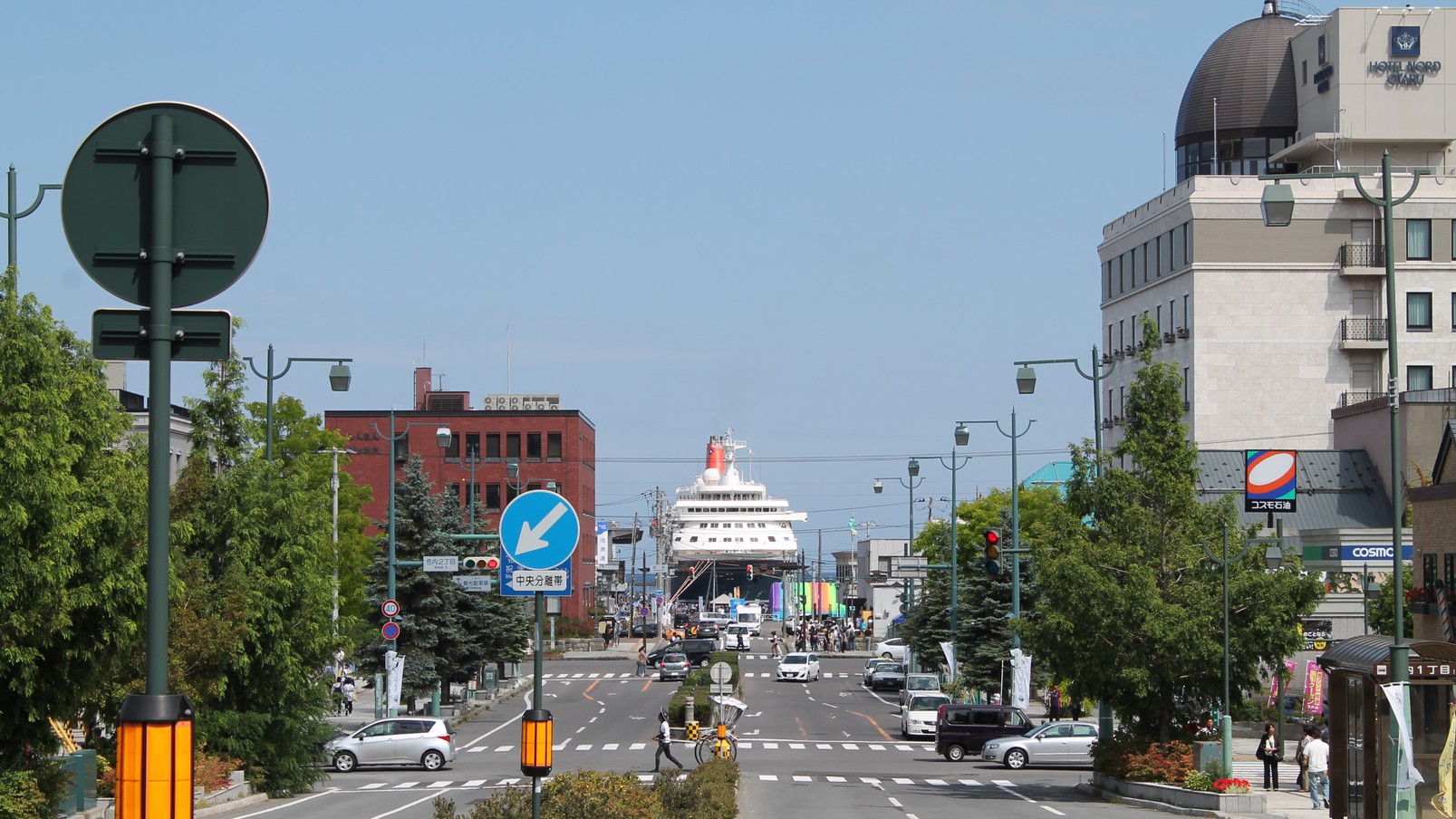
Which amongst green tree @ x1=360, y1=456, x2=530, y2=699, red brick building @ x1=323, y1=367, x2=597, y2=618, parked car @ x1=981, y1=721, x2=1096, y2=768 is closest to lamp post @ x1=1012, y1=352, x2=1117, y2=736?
parked car @ x1=981, y1=721, x2=1096, y2=768

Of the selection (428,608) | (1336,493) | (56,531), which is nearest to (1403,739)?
(56,531)

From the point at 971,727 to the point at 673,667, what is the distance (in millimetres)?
32666

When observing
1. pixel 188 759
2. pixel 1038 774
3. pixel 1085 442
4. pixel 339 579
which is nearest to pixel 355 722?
pixel 339 579

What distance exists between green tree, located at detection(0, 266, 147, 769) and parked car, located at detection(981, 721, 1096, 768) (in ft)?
86.6

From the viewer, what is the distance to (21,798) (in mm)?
20031

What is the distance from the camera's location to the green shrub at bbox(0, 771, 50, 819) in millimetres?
19750

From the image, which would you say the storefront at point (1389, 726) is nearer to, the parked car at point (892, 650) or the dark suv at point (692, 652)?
the dark suv at point (692, 652)

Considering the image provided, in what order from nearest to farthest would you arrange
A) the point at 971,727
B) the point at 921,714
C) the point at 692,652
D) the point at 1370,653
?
the point at 1370,653 < the point at 971,727 < the point at 921,714 < the point at 692,652

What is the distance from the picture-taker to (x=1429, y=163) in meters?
72.1

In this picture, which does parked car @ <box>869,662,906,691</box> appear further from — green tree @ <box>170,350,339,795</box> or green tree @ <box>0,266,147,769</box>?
green tree @ <box>0,266,147,769</box>

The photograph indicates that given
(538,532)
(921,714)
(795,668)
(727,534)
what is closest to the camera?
(538,532)

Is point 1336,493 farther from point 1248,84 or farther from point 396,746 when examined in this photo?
point 396,746

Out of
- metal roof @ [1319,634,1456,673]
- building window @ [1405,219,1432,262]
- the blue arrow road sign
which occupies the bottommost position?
metal roof @ [1319,634,1456,673]

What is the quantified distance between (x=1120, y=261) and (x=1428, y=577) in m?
50.1
